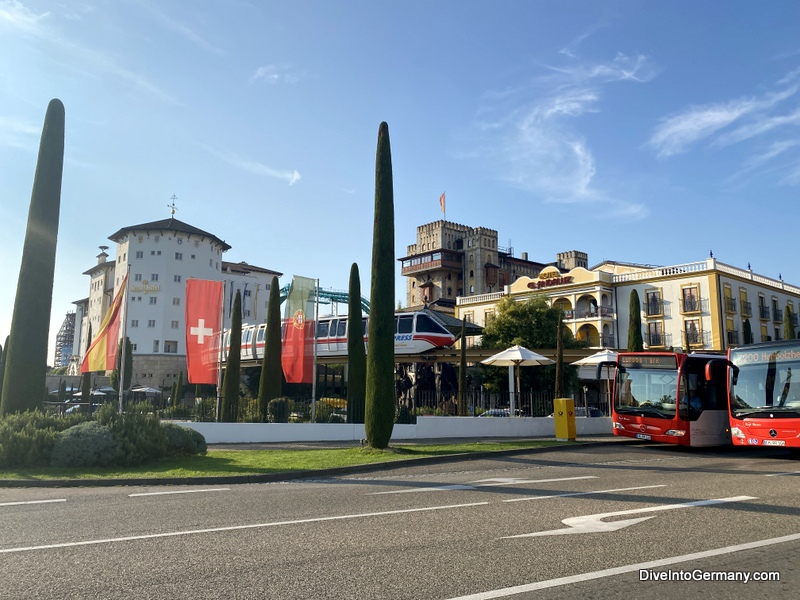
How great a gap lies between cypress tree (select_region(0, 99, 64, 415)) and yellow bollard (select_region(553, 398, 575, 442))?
50.1 ft

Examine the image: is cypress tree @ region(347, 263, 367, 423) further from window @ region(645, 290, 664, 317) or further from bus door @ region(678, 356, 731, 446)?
window @ region(645, 290, 664, 317)

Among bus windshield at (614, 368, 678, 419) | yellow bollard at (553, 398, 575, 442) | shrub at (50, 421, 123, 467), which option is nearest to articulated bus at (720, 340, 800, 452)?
bus windshield at (614, 368, 678, 419)

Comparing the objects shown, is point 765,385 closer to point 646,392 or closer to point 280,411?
point 646,392

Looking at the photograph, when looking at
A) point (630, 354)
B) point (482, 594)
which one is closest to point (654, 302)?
point (630, 354)

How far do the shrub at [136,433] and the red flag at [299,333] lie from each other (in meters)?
9.39

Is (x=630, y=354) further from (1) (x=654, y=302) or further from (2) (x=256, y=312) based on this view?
(2) (x=256, y=312)

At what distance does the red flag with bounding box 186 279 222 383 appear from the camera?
24703 mm

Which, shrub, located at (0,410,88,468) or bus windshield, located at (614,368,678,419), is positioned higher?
bus windshield, located at (614,368,678,419)

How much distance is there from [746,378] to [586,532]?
484 inches

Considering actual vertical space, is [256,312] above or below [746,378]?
above

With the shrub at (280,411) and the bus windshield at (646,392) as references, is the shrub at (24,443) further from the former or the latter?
the bus windshield at (646,392)

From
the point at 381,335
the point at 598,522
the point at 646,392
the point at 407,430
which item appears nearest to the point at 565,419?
the point at 646,392

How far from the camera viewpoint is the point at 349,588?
190 inches

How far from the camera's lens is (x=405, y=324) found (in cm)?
3734
